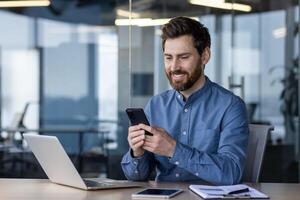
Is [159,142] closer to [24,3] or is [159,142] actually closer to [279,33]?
[279,33]

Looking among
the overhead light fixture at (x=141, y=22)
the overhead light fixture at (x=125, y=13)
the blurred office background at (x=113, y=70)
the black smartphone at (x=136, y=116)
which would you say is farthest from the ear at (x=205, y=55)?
the overhead light fixture at (x=125, y=13)

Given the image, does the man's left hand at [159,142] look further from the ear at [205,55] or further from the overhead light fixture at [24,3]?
the overhead light fixture at [24,3]

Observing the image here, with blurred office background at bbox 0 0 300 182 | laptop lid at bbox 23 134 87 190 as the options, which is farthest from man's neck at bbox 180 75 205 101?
blurred office background at bbox 0 0 300 182

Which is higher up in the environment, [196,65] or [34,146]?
[196,65]

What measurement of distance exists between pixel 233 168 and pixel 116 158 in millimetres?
4902

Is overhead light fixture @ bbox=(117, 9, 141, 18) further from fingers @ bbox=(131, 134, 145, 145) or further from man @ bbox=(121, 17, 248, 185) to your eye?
fingers @ bbox=(131, 134, 145, 145)

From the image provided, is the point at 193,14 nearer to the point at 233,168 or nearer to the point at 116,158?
the point at 116,158

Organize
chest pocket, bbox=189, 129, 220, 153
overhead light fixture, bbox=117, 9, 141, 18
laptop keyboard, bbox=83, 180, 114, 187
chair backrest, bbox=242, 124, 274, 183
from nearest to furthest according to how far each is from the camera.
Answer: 1. laptop keyboard, bbox=83, 180, 114, 187
2. chest pocket, bbox=189, 129, 220, 153
3. chair backrest, bbox=242, 124, 274, 183
4. overhead light fixture, bbox=117, 9, 141, 18

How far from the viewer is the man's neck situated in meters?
2.74

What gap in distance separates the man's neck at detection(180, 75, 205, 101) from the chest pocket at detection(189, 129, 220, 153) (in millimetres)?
173

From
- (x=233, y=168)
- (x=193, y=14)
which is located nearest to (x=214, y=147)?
(x=233, y=168)

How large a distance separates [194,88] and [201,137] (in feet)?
0.73

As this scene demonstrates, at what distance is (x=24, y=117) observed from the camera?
26.8 feet

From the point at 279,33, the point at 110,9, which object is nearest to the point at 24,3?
the point at 110,9
